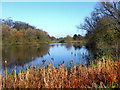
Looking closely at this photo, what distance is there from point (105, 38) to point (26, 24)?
94.7 ft

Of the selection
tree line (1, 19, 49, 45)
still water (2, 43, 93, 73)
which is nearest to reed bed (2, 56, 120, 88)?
still water (2, 43, 93, 73)

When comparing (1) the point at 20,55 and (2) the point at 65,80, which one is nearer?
A: (2) the point at 65,80

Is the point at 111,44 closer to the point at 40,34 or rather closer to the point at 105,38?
the point at 105,38

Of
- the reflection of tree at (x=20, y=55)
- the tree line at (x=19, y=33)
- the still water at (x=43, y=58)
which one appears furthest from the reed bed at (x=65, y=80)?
the tree line at (x=19, y=33)

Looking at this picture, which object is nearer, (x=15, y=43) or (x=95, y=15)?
(x=95, y=15)

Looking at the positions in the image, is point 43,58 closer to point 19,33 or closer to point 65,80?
point 65,80

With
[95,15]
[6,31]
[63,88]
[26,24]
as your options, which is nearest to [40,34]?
[26,24]

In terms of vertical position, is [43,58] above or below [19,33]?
below

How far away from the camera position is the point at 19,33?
33938 mm

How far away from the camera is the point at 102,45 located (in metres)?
13.3

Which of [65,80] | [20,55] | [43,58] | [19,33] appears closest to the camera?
[65,80]

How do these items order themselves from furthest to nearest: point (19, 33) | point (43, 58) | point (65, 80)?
point (19, 33), point (43, 58), point (65, 80)

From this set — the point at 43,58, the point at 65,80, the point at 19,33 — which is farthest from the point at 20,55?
the point at 19,33

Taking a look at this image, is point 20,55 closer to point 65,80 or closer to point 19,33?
point 65,80
